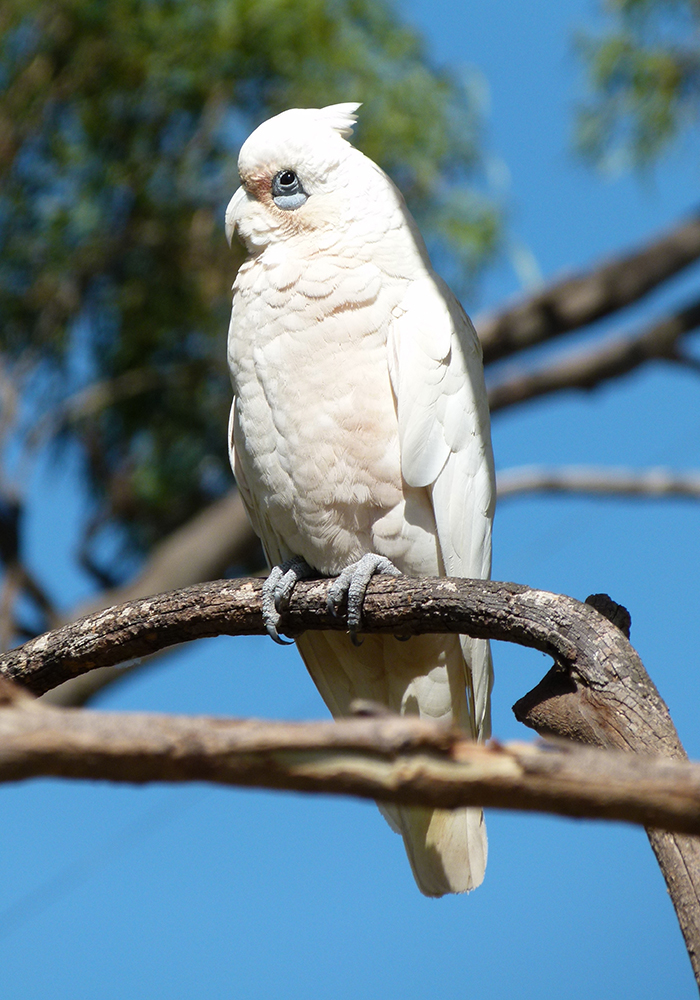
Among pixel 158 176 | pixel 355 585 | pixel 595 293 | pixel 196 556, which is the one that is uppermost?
pixel 158 176

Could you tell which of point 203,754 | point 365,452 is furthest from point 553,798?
point 365,452

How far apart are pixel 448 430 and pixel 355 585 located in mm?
355

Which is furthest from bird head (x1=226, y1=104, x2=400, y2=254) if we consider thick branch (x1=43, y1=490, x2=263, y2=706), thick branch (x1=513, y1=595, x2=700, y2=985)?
thick branch (x1=43, y1=490, x2=263, y2=706)

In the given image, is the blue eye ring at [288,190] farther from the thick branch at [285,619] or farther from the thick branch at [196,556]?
the thick branch at [196,556]

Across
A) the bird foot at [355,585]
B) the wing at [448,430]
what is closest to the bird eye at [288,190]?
the wing at [448,430]

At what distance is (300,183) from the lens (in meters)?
1.82

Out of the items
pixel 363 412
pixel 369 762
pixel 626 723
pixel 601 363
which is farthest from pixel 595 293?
pixel 369 762

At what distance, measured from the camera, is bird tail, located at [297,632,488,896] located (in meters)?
1.77

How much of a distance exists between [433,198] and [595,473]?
4.88ft

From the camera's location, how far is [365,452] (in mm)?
1718

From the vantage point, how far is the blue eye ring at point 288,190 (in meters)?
1.82

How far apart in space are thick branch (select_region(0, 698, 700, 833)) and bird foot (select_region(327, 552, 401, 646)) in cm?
75

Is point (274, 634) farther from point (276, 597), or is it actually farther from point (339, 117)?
point (339, 117)

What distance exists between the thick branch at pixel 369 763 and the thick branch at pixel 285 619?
20.3 inches
